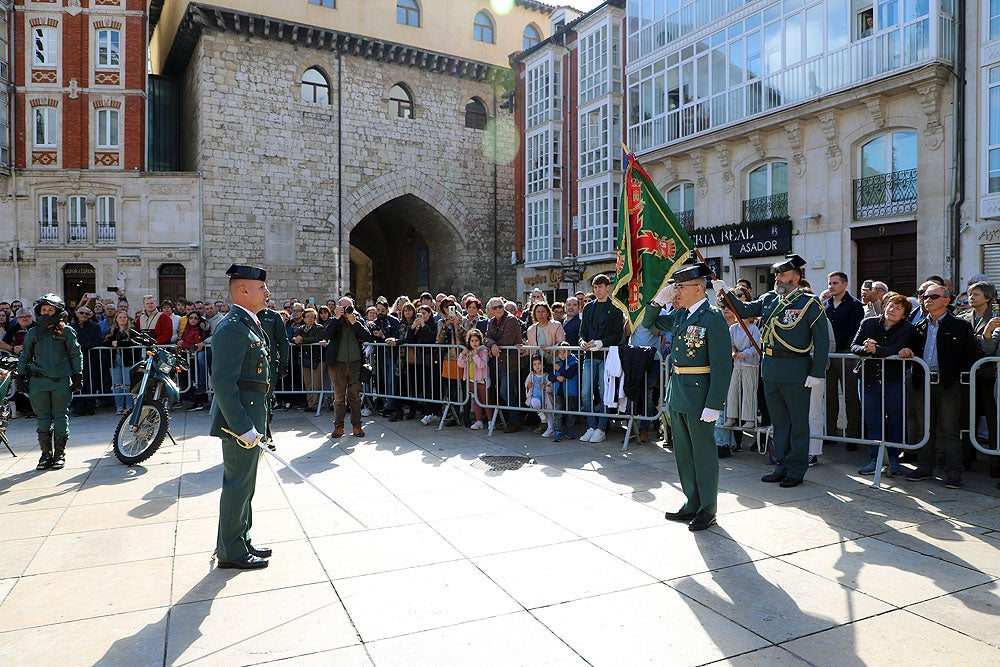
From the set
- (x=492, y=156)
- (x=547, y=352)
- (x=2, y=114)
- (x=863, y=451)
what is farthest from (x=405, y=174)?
(x=863, y=451)

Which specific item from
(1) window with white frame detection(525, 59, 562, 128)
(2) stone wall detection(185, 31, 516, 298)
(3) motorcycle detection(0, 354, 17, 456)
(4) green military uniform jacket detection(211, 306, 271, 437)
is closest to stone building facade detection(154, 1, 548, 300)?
(2) stone wall detection(185, 31, 516, 298)

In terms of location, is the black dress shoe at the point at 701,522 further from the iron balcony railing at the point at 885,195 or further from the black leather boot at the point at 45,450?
the iron balcony railing at the point at 885,195

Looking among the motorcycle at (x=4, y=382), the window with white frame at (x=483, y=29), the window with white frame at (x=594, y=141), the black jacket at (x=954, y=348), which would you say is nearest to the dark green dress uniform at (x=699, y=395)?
the black jacket at (x=954, y=348)

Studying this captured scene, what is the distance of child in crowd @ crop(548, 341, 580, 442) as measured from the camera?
28.6 feet

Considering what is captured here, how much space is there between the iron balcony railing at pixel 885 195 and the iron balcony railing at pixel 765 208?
6.16 feet

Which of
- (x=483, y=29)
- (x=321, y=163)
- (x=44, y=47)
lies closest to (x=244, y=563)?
(x=321, y=163)

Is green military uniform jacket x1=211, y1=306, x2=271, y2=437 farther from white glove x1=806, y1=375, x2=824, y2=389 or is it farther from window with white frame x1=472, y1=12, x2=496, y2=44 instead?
window with white frame x1=472, y1=12, x2=496, y2=44

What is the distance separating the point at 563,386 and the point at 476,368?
→ 1.22m

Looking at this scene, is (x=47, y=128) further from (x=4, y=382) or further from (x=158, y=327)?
(x=4, y=382)

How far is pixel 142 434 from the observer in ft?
25.2

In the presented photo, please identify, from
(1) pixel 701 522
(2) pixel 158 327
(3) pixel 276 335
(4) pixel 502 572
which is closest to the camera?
(4) pixel 502 572

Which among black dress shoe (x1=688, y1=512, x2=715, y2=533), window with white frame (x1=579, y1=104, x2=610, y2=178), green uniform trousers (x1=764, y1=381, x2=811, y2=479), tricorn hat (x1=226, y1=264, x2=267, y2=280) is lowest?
black dress shoe (x1=688, y1=512, x2=715, y2=533)

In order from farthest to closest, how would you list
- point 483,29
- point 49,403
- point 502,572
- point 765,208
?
1. point 483,29
2. point 765,208
3. point 49,403
4. point 502,572

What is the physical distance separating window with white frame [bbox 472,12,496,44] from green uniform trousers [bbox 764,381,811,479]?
99.0 feet
